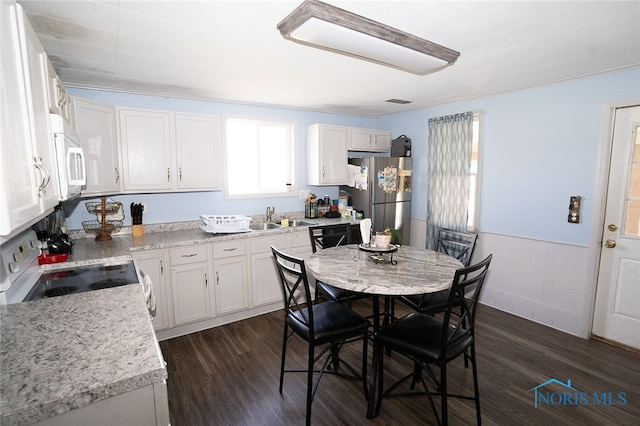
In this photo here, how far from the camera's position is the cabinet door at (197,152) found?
321 centimetres

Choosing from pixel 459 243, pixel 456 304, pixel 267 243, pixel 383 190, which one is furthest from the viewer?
pixel 383 190

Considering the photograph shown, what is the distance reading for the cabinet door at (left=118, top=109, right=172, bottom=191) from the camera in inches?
115

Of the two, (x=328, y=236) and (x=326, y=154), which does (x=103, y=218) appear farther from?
(x=326, y=154)

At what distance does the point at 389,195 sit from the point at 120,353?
3591 millimetres

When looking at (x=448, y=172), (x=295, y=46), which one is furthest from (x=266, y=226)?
(x=448, y=172)

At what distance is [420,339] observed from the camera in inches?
73.3

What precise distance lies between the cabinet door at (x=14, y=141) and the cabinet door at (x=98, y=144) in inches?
59.2

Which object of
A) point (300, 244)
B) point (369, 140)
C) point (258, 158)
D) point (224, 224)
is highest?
point (369, 140)

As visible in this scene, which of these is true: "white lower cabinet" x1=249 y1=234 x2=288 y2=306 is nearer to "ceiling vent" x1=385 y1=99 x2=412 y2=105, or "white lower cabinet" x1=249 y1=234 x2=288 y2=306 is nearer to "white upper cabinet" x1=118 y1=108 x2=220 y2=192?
"white upper cabinet" x1=118 y1=108 x2=220 y2=192

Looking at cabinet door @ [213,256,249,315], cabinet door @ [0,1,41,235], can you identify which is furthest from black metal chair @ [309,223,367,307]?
cabinet door @ [0,1,41,235]

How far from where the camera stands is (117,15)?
1687 millimetres

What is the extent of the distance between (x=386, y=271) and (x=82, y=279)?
6.06 ft

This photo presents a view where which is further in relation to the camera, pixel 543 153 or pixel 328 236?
pixel 543 153

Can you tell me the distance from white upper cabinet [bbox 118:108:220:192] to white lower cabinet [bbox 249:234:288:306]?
816 millimetres
